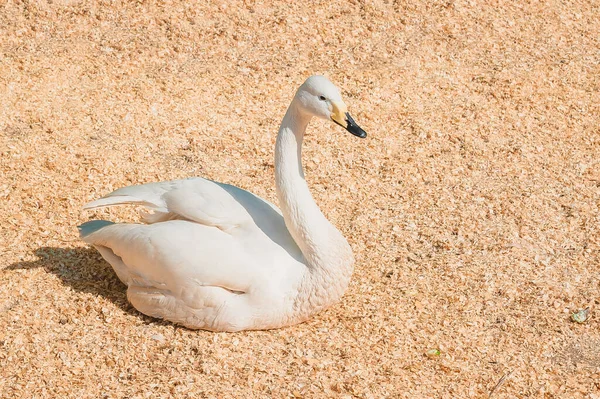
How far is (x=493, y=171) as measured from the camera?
521 cm

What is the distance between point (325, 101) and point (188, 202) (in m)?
0.78

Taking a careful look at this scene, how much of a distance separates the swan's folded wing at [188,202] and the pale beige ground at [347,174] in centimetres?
48

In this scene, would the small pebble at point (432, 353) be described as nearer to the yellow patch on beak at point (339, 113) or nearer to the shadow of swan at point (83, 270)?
the yellow patch on beak at point (339, 113)

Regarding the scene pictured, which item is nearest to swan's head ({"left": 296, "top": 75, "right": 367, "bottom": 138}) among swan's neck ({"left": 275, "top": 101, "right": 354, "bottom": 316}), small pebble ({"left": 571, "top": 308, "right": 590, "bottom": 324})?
swan's neck ({"left": 275, "top": 101, "right": 354, "bottom": 316})

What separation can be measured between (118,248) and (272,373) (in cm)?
95

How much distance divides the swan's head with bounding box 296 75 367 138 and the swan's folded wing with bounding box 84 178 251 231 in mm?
587

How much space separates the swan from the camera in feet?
11.7

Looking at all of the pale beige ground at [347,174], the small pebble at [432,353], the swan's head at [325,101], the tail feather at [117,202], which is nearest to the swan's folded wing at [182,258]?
the tail feather at [117,202]

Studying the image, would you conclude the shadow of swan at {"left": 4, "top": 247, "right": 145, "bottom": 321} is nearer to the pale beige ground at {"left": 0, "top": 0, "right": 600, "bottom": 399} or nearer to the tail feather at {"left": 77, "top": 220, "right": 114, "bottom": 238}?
the pale beige ground at {"left": 0, "top": 0, "right": 600, "bottom": 399}

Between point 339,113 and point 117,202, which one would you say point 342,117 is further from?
point 117,202

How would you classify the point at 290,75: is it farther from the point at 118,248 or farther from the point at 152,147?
the point at 118,248

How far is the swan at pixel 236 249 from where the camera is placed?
A: 3.57 meters

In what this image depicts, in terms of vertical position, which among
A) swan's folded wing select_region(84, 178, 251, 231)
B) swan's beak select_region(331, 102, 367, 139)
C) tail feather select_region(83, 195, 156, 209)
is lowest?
tail feather select_region(83, 195, 156, 209)

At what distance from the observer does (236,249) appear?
363cm
